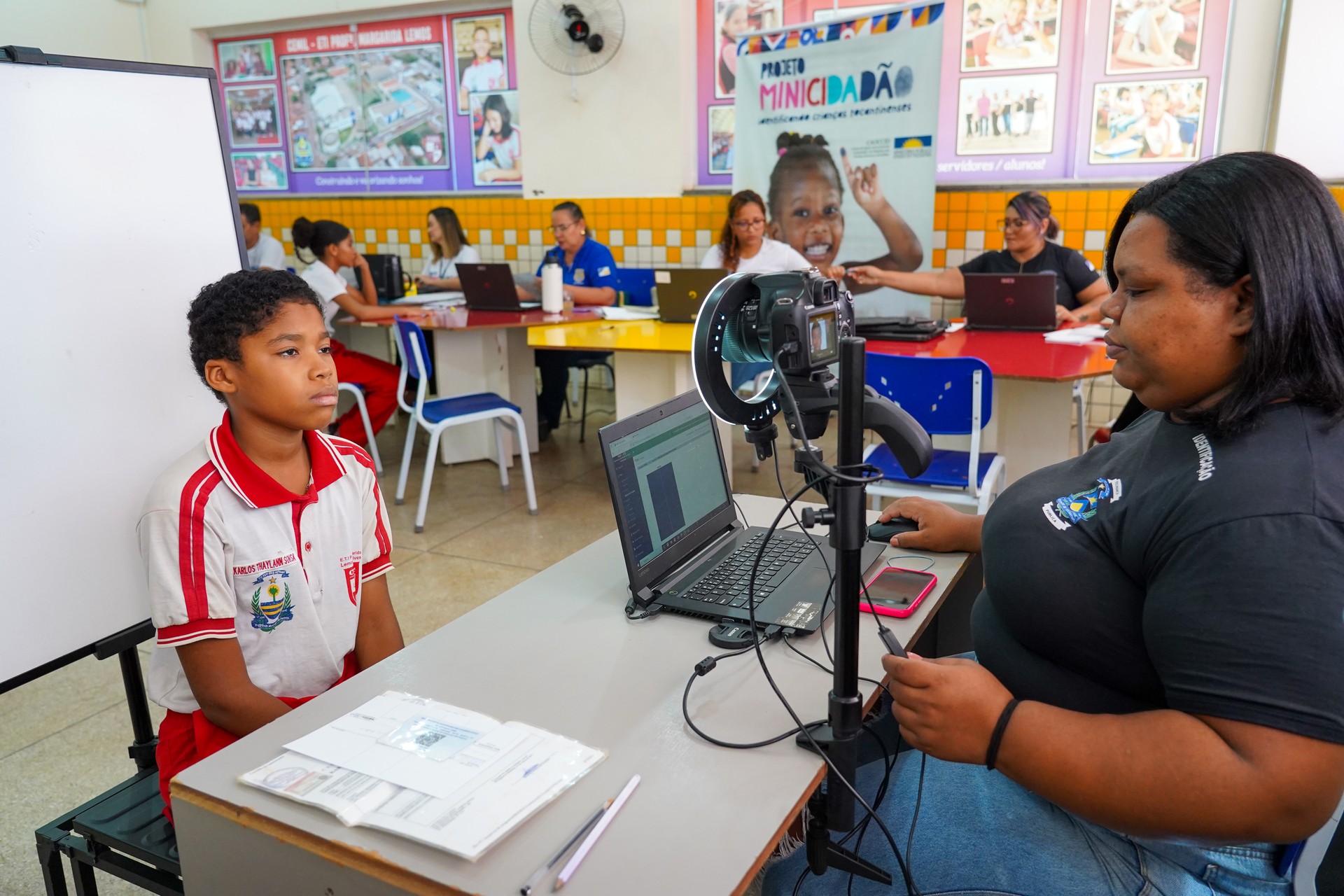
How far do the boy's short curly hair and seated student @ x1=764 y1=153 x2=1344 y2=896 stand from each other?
1084 millimetres

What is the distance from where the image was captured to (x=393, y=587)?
3266 mm

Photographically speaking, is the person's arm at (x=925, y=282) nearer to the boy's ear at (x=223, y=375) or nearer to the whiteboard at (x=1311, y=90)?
the whiteboard at (x=1311, y=90)

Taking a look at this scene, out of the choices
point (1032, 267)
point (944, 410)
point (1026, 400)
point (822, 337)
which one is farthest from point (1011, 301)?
point (822, 337)

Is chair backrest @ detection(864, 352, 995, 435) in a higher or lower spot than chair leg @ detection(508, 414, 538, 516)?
higher

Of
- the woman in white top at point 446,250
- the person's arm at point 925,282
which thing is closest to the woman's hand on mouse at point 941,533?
the person's arm at point 925,282

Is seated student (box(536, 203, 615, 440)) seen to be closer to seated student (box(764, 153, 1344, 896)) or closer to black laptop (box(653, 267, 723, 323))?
black laptop (box(653, 267, 723, 323))

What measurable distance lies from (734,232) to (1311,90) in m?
2.78

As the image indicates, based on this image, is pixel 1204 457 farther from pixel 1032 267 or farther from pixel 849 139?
pixel 849 139

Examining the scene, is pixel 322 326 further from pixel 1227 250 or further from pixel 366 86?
pixel 366 86

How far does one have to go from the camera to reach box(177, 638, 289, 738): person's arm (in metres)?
1.29

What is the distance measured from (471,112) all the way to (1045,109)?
3.96 metres

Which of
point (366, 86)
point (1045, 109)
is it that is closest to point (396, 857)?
point (1045, 109)

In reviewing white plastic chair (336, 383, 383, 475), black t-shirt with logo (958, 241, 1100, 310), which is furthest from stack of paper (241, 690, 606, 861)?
black t-shirt with logo (958, 241, 1100, 310)

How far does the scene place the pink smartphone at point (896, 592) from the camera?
130cm
